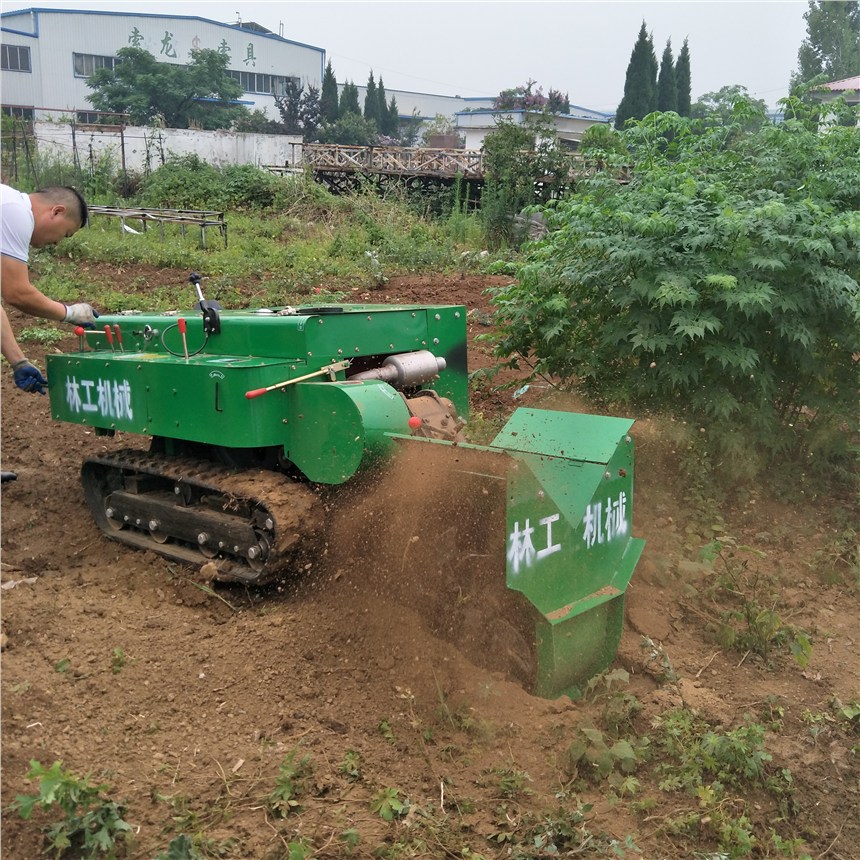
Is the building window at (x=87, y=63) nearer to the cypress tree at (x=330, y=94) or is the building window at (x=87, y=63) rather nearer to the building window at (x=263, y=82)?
the building window at (x=263, y=82)

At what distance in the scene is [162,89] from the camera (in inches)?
1704

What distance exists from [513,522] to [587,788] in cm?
99

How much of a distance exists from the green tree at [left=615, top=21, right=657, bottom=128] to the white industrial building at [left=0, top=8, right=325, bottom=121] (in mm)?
20815

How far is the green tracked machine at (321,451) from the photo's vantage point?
12.9ft

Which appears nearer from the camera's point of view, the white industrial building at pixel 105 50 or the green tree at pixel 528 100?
the green tree at pixel 528 100

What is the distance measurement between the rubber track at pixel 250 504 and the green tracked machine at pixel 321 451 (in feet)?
0.03

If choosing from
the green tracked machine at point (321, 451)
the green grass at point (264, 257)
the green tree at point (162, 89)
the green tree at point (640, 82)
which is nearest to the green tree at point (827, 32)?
the green tree at point (640, 82)

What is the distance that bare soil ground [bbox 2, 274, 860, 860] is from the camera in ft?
10.4

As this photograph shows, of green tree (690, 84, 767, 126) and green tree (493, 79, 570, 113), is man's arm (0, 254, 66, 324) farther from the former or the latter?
green tree (493, 79, 570, 113)

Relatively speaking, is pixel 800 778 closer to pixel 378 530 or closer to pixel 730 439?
pixel 378 530

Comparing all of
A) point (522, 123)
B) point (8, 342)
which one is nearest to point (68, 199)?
point (8, 342)

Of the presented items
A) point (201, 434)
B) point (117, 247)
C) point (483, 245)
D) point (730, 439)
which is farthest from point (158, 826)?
point (483, 245)

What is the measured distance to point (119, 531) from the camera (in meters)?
5.75

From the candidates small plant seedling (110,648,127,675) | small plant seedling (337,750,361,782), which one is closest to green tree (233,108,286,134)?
small plant seedling (110,648,127,675)
